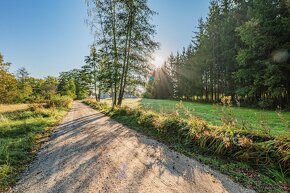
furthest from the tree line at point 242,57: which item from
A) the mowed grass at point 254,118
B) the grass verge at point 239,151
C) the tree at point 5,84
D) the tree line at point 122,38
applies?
the tree at point 5,84

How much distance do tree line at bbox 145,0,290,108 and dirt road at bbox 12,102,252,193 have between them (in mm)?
3272

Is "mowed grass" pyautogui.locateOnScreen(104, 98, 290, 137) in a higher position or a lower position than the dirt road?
higher

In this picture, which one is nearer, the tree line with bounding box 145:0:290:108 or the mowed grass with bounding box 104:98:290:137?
the mowed grass with bounding box 104:98:290:137

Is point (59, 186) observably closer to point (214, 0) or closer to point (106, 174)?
point (106, 174)

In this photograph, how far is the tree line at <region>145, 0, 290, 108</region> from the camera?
1437 cm

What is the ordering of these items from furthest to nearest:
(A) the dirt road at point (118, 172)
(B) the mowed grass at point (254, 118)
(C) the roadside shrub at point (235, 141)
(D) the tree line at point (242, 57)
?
(D) the tree line at point (242, 57) → (B) the mowed grass at point (254, 118) → (C) the roadside shrub at point (235, 141) → (A) the dirt road at point (118, 172)

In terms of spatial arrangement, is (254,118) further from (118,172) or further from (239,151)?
(118,172)

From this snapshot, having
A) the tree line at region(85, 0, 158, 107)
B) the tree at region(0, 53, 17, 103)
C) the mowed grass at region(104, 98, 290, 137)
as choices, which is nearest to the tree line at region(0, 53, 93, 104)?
the tree at region(0, 53, 17, 103)

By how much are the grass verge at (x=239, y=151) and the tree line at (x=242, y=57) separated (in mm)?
1814

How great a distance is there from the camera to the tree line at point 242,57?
14.4 metres

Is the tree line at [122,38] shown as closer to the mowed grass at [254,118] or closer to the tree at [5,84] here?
the mowed grass at [254,118]

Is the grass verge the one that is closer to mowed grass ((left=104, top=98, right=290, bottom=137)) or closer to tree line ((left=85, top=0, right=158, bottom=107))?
mowed grass ((left=104, top=98, right=290, bottom=137))

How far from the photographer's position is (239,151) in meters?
3.71

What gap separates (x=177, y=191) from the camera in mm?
2625
